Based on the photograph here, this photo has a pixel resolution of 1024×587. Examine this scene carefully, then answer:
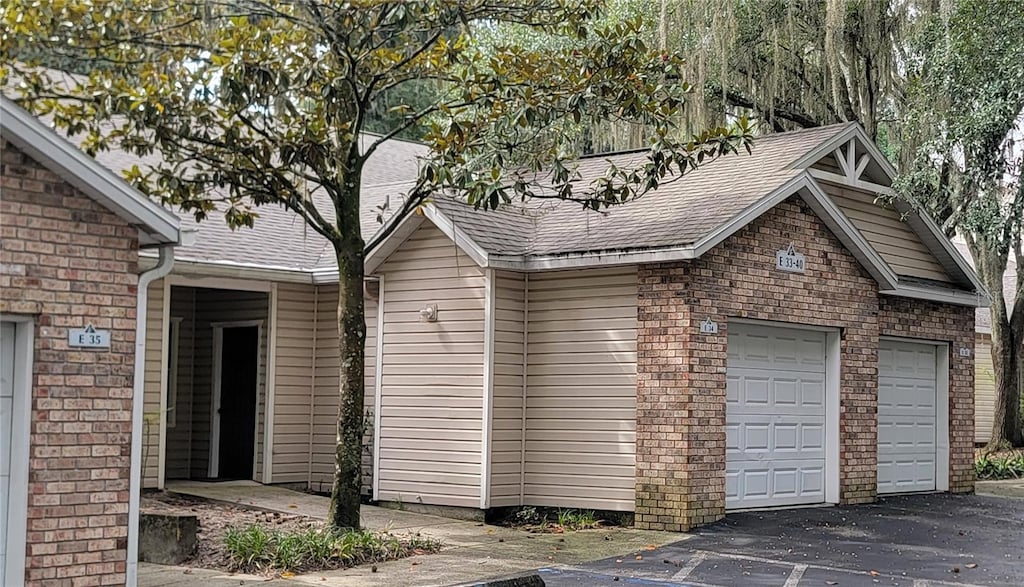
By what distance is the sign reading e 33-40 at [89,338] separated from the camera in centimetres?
884

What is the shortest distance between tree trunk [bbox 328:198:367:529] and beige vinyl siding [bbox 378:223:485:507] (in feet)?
7.37

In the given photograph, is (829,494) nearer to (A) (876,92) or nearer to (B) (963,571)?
(B) (963,571)

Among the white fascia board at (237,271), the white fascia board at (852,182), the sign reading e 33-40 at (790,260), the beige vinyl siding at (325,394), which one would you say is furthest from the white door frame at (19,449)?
the white fascia board at (852,182)

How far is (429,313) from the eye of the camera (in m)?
14.5

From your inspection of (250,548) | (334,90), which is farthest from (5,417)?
(334,90)

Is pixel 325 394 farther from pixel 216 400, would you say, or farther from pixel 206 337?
pixel 206 337

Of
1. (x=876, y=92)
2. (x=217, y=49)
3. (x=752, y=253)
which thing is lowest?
(x=752, y=253)

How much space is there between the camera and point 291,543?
1095 centimetres

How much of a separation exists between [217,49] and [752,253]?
647cm

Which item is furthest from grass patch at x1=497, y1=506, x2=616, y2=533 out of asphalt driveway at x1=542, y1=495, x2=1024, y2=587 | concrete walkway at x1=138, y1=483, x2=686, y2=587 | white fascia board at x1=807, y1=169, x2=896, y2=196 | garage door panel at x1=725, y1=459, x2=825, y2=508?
white fascia board at x1=807, y1=169, x2=896, y2=196

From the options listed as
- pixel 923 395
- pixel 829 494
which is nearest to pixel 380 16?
pixel 829 494

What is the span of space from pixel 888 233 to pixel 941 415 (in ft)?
9.48

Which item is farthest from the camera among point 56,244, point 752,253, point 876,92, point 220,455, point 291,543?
point 876,92

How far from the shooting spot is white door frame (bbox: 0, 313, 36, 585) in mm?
8500
